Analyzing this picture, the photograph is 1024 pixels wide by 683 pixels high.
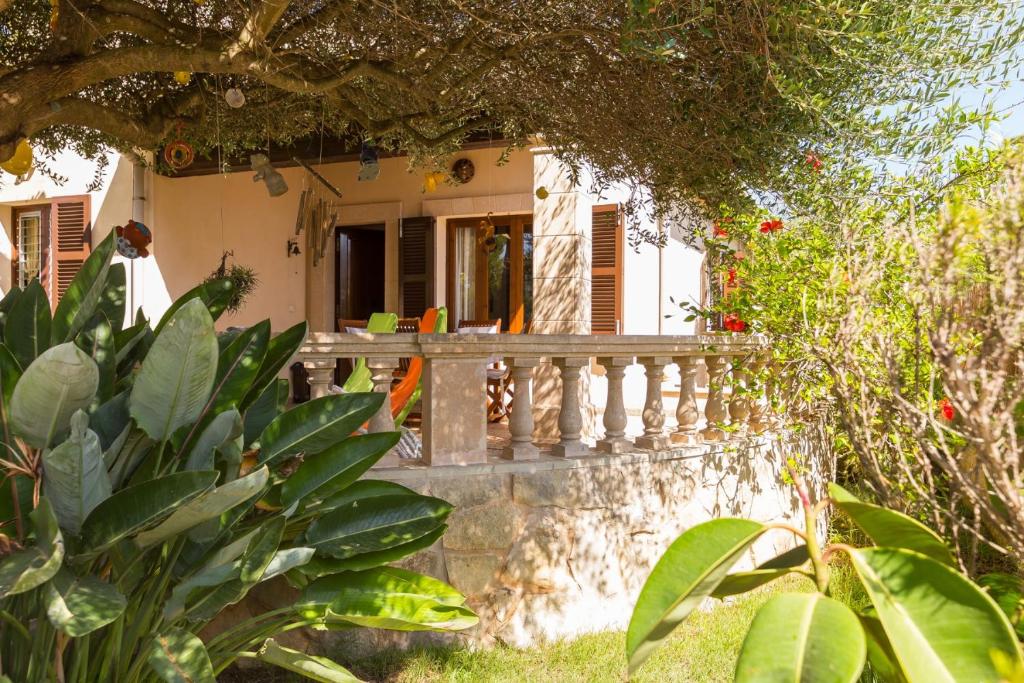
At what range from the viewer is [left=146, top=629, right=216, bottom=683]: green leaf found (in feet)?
6.27

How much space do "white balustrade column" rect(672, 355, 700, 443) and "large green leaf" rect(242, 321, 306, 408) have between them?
7.24 ft

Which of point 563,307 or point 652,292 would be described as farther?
point 652,292

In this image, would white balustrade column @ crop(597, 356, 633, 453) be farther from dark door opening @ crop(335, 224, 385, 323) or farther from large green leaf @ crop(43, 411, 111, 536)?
dark door opening @ crop(335, 224, 385, 323)

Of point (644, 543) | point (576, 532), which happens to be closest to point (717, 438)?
point (644, 543)

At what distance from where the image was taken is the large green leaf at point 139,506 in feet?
5.95

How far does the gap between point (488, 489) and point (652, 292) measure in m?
5.23

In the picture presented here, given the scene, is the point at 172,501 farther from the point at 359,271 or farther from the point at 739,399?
Result: the point at 359,271

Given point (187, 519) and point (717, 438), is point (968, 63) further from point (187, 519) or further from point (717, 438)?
point (187, 519)

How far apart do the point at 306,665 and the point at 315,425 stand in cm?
75

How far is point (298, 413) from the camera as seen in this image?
2.41 meters

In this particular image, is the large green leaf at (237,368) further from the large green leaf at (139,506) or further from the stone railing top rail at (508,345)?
the stone railing top rail at (508,345)

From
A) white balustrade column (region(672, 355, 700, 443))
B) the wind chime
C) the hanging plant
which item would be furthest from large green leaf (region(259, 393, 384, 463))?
the wind chime

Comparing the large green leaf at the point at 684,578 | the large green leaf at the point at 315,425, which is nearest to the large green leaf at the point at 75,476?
the large green leaf at the point at 315,425

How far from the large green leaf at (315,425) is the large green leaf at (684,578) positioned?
57.8 inches
